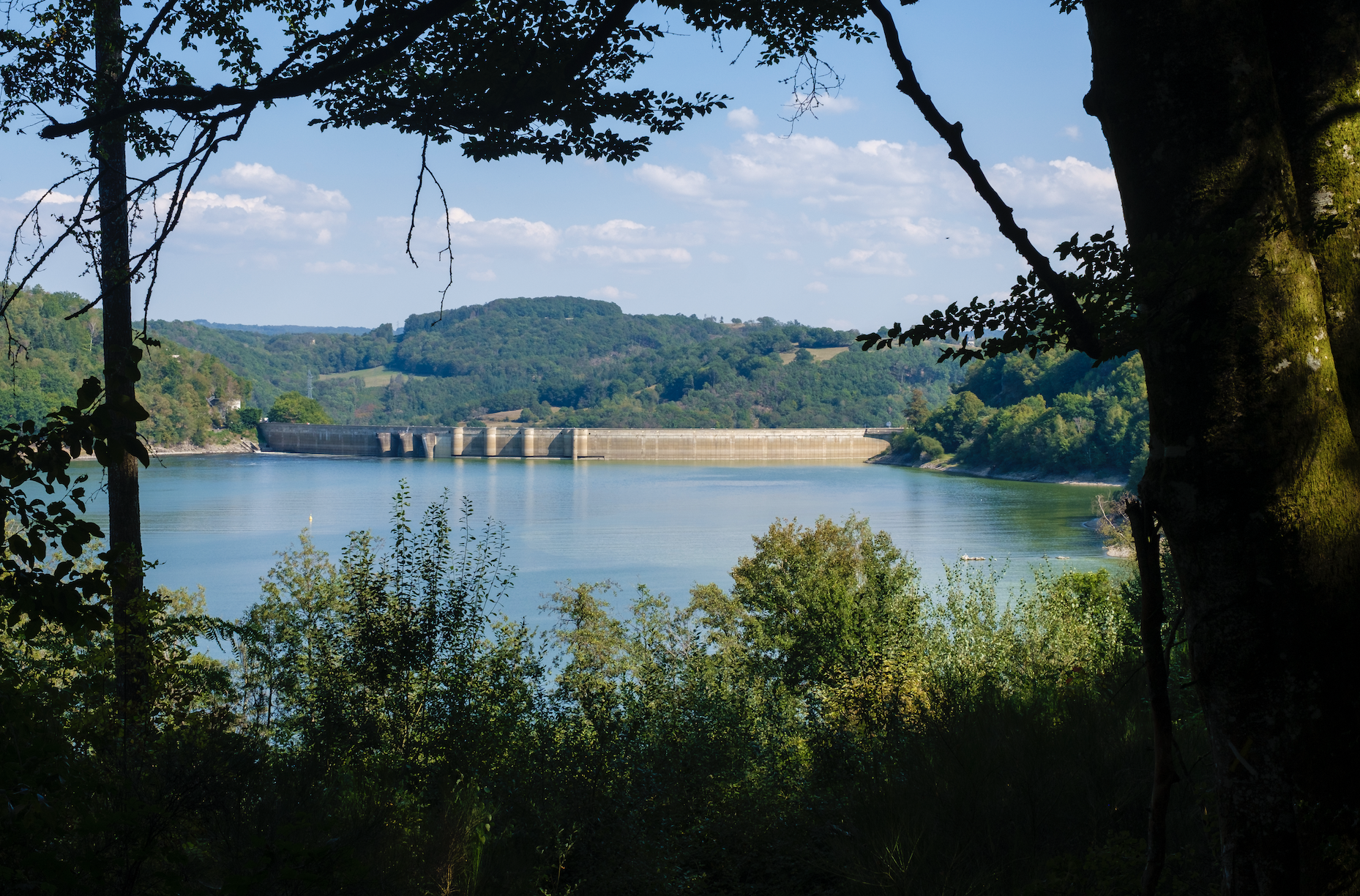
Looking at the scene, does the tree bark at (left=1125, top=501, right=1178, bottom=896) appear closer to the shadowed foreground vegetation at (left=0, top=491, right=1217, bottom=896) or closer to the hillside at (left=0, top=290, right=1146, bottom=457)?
the shadowed foreground vegetation at (left=0, top=491, right=1217, bottom=896)

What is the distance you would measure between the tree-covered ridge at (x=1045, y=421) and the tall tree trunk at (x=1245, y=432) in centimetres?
4548

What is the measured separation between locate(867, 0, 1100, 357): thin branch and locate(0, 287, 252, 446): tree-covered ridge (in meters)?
35.7

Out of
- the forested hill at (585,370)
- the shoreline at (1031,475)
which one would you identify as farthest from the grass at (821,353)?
the shoreline at (1031,475)

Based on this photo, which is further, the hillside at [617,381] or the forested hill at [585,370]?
the forested hill at [585,370]

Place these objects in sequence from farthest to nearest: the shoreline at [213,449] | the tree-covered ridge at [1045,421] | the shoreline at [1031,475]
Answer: the shoreline at [213,449]
the tree-covered ridge at [1045,421]
the shoreline at [1031,475]

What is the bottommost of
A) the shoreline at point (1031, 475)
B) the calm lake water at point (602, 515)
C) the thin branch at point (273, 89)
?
the calm lake water at point (602, 515)

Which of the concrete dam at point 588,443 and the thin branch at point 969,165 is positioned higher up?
the thin branch at point 969,165

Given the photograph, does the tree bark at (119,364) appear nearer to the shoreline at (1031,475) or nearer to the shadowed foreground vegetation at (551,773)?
the shadowed foreground vegetation at (551,773)

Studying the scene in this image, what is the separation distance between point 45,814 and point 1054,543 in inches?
1321

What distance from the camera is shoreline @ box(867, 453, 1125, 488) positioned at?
186 feet

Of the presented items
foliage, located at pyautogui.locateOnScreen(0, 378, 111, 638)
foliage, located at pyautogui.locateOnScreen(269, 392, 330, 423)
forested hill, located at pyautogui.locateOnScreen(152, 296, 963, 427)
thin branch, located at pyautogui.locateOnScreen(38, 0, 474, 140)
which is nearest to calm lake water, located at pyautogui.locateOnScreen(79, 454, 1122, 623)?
thin branch, located at pyautogui.locateOnScreen(38, 0, 474, 140)

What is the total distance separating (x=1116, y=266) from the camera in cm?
180

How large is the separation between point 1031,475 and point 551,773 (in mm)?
60892

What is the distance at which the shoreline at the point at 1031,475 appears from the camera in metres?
56.8
